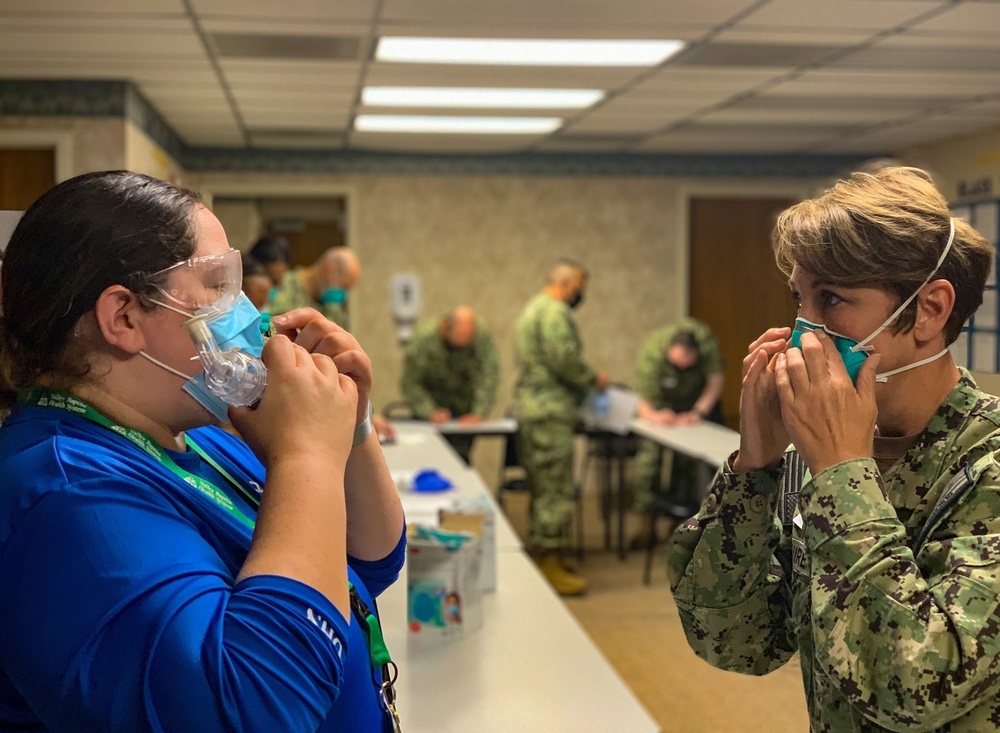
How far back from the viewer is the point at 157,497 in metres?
0.94

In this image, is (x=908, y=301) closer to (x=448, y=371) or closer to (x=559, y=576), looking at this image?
(x=559, y=576)

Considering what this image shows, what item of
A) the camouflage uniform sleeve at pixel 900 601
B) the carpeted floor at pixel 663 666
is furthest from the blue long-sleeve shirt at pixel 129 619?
the carpeted floor at pixel 663 666

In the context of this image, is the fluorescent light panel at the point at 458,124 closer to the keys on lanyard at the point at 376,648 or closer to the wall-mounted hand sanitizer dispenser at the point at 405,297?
the wall-mounted hand sanitizer dispenser at the point at 405,297

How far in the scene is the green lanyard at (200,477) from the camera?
1.00m

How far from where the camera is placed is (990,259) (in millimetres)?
1178

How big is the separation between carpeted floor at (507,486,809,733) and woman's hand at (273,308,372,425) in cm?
70

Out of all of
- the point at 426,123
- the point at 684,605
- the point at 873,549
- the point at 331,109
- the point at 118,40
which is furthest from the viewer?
the point at 426,123

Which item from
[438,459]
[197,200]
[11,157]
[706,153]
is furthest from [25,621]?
[706,153]

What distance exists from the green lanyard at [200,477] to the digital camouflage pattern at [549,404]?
4719 mm

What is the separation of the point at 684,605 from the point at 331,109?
5.32m

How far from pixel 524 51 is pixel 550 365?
77.5 inches

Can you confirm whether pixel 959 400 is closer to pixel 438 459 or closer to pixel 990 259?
pixel 990 259

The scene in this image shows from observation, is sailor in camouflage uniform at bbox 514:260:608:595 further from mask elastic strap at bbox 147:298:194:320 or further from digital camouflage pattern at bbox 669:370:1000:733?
mask elastic strap at bbox 147:298:194:320

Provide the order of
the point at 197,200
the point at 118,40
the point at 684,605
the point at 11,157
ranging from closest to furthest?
the point at 197,200, the point at 684,605, the point at 118,40, the point at 11,157
